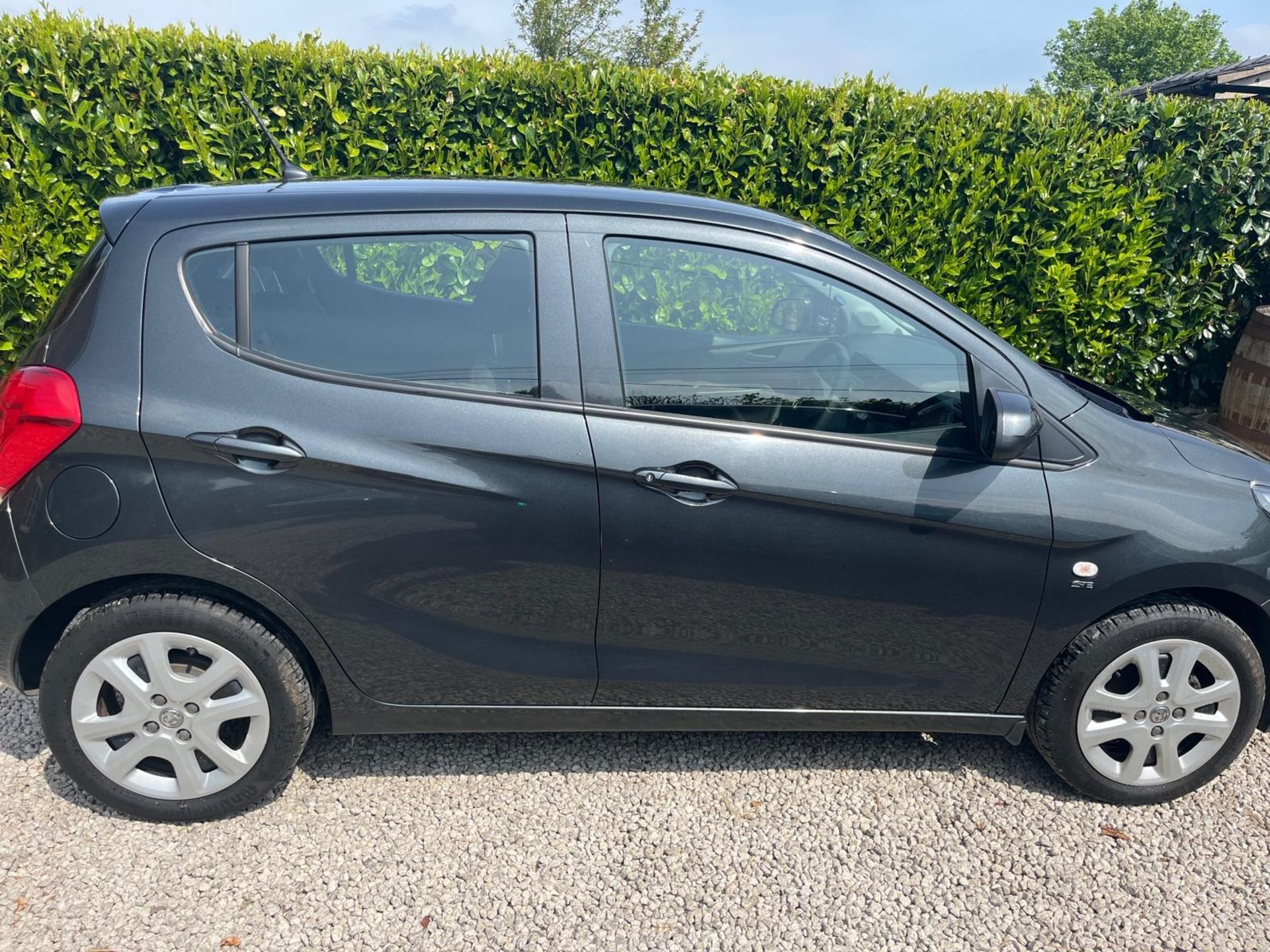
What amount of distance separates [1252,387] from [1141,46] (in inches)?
3109

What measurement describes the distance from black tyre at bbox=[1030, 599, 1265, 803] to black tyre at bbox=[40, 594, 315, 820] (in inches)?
86.0

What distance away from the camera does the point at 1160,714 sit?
2740mm

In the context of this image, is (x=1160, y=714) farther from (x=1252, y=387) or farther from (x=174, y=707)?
(x=1252, y=387)

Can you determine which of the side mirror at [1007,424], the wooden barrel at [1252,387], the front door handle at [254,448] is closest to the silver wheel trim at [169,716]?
the front door handle at [254,448]

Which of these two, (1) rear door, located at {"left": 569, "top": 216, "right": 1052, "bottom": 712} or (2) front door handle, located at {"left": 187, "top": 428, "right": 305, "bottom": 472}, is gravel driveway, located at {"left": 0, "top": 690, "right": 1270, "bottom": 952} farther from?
(2) front door handle, located at {"left": 187, "top": 428, "right": 305, "bottom": 472}

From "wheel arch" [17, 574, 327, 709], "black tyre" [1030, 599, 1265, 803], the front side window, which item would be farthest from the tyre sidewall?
"wheel arch" [17, 574, 327, 709]

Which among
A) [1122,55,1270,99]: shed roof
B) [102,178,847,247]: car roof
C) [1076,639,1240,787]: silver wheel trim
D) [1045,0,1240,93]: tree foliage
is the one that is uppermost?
[1045,0,1240,93]: tree foliage

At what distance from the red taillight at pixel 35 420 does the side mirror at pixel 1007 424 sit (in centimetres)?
234

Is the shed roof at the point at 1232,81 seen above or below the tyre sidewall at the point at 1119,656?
above

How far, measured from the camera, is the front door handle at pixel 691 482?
242 centimetres

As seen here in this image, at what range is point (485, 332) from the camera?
8.20ft

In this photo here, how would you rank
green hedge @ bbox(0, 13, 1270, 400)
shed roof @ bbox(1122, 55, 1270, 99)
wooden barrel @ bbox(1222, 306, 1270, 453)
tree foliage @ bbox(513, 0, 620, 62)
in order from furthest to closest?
tree foliage @ bbox(513, 0, 620, 62) < shed roof @ bbox(1122, 55, 1270, 99) < green hedge @ bbox(0, 13, 1270, 400) < wooden barrel @ bbox(1222, 306, 1270, 453)

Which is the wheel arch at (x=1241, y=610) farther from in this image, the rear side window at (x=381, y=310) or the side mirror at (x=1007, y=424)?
the rear side window at (x=381, y=310)

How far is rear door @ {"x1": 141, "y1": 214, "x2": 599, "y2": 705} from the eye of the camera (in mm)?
2395
